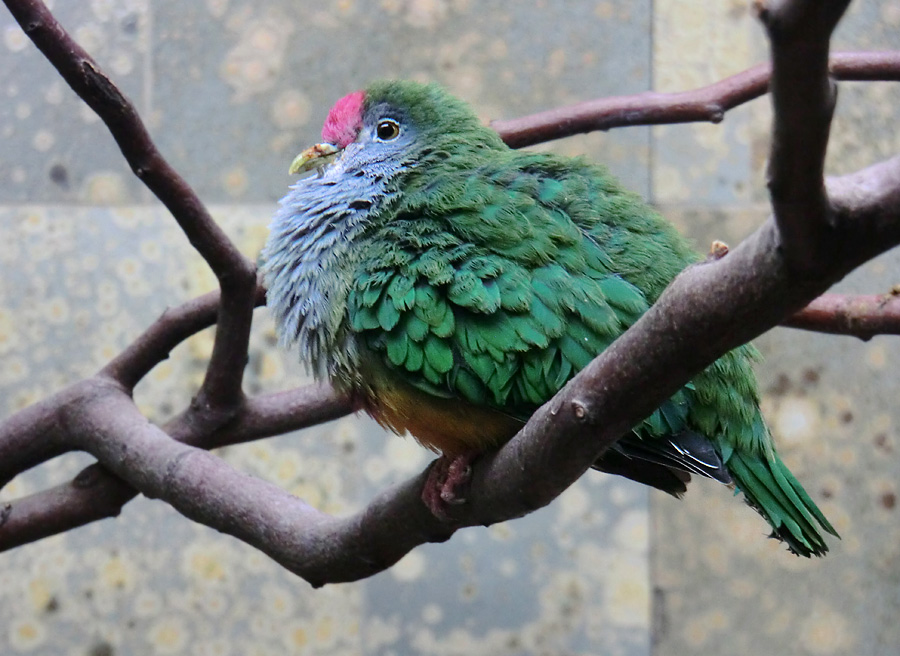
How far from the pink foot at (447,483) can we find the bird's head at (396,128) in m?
0.56

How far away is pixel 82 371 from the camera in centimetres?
275

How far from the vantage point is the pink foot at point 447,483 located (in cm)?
120

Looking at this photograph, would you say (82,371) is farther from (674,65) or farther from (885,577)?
(885,577)

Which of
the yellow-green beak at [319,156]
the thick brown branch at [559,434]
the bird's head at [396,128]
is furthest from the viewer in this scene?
the yellow-green beak at [319,156]

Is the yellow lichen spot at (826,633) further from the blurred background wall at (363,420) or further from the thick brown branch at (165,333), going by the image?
the thick brown branch at (165,333)

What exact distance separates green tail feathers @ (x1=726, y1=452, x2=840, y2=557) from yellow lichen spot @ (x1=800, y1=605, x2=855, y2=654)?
→ 1.68 m

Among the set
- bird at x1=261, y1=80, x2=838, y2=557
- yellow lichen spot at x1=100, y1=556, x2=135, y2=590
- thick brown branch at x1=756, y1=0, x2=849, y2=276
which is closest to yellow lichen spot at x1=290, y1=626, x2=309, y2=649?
yellow lichen spot at x1=100, y1=556, x2=135, y2=590

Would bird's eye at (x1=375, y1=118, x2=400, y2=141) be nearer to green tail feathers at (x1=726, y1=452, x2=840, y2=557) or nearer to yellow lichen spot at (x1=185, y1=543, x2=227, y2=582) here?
green tail feathers at (x1=726, y1=452, x2=840, y2=557)

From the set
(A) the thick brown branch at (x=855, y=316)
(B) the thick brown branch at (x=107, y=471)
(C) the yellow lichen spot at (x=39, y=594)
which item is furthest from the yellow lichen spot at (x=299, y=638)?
(A) the thick brown branch at (x=855, y=316)

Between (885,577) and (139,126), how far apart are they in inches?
100

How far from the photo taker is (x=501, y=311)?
1.23m

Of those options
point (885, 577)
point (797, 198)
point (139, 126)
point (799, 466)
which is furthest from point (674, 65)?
point (797, 198)

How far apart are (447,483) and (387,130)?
73cm

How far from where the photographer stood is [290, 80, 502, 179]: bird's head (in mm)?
1569
